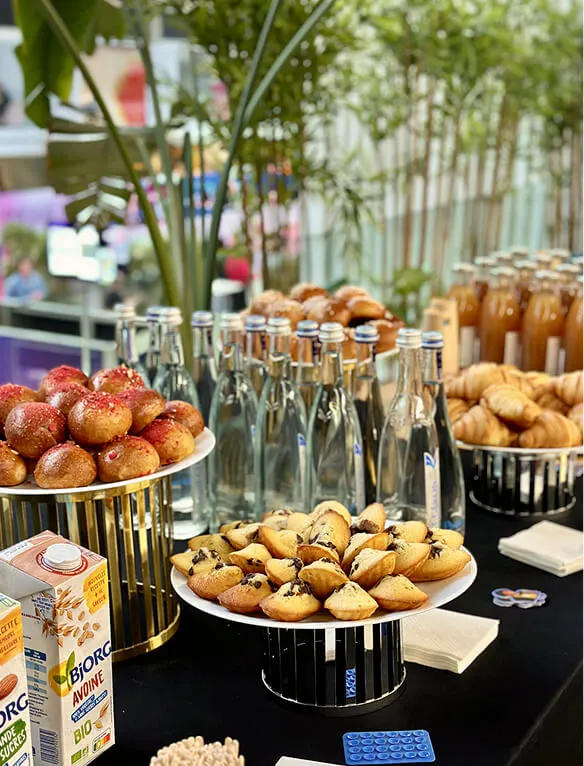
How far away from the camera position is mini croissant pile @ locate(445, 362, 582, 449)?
1.80 m

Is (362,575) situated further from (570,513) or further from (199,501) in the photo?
(570,513)

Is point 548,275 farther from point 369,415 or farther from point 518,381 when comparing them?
point 369,415

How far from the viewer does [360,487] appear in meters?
1.67

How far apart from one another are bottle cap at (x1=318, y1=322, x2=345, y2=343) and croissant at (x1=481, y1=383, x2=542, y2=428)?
43cm

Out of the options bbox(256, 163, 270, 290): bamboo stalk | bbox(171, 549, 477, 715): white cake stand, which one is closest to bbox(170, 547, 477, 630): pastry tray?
bbox(171, 549, 477, 715): white cake stand

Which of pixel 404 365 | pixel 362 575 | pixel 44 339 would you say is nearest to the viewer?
pixel 362 575

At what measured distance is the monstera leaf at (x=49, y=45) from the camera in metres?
2.76

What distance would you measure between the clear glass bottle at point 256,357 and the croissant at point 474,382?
391 millimetres

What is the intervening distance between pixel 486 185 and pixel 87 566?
6.91 m

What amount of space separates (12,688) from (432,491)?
0.83m

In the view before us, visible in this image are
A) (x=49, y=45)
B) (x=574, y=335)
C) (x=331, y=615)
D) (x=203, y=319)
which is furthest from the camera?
(x=49, y=45)

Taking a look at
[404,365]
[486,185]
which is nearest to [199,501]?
[404,365]

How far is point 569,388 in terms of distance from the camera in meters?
1.96

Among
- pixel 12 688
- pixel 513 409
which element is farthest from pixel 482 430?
pixel 12 688
